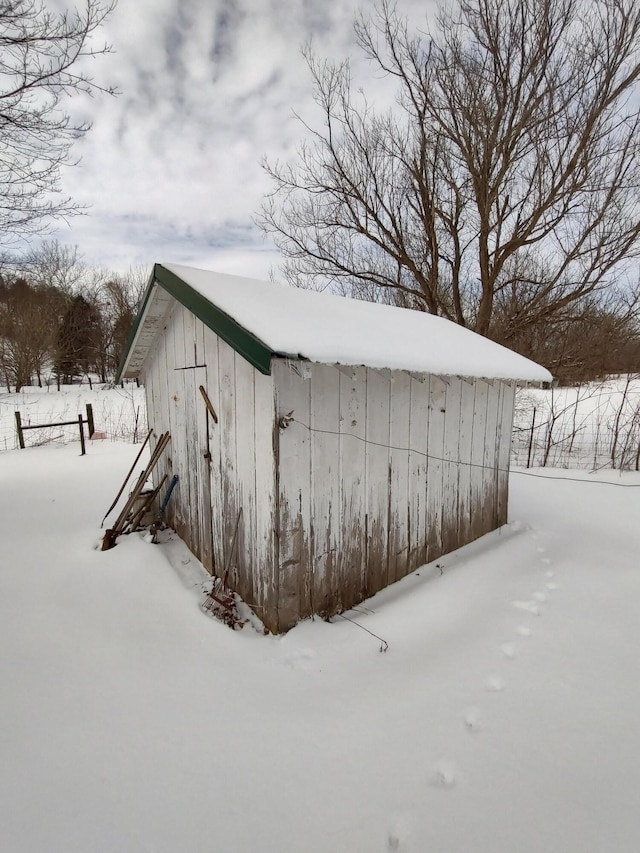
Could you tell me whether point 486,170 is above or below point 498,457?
above

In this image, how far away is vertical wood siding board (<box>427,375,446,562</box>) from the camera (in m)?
3.69

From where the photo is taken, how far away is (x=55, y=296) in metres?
24.3

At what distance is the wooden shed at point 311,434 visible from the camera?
2.58 metres

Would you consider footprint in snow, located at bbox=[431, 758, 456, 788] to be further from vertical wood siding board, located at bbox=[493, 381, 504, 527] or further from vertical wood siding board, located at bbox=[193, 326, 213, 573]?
vertical wood siding board, located at bbox=[493, 381, 504, 527]

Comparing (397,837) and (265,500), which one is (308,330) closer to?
(265,500)

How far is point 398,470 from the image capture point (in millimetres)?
3381

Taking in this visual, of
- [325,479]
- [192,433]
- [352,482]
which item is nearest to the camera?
[325,479]

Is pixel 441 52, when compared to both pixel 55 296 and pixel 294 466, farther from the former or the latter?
pixel 55 296

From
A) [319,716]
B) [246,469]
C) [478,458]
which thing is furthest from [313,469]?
[478,458]

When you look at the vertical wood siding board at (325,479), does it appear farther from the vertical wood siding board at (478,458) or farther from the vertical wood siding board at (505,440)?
the vertical wood siding board at (505,440)

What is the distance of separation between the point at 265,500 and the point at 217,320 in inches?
49.2

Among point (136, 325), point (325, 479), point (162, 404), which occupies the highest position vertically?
point (136, 325)

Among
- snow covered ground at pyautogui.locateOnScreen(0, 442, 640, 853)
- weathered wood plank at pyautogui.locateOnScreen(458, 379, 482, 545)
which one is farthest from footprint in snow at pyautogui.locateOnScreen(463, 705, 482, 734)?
weathered wood plank at pyautogui.locateOnScreen(458, 379, 482, 545)

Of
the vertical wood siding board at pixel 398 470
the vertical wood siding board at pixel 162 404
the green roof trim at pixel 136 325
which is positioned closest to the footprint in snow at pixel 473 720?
the vertical wood siding board at pixel 398 470
